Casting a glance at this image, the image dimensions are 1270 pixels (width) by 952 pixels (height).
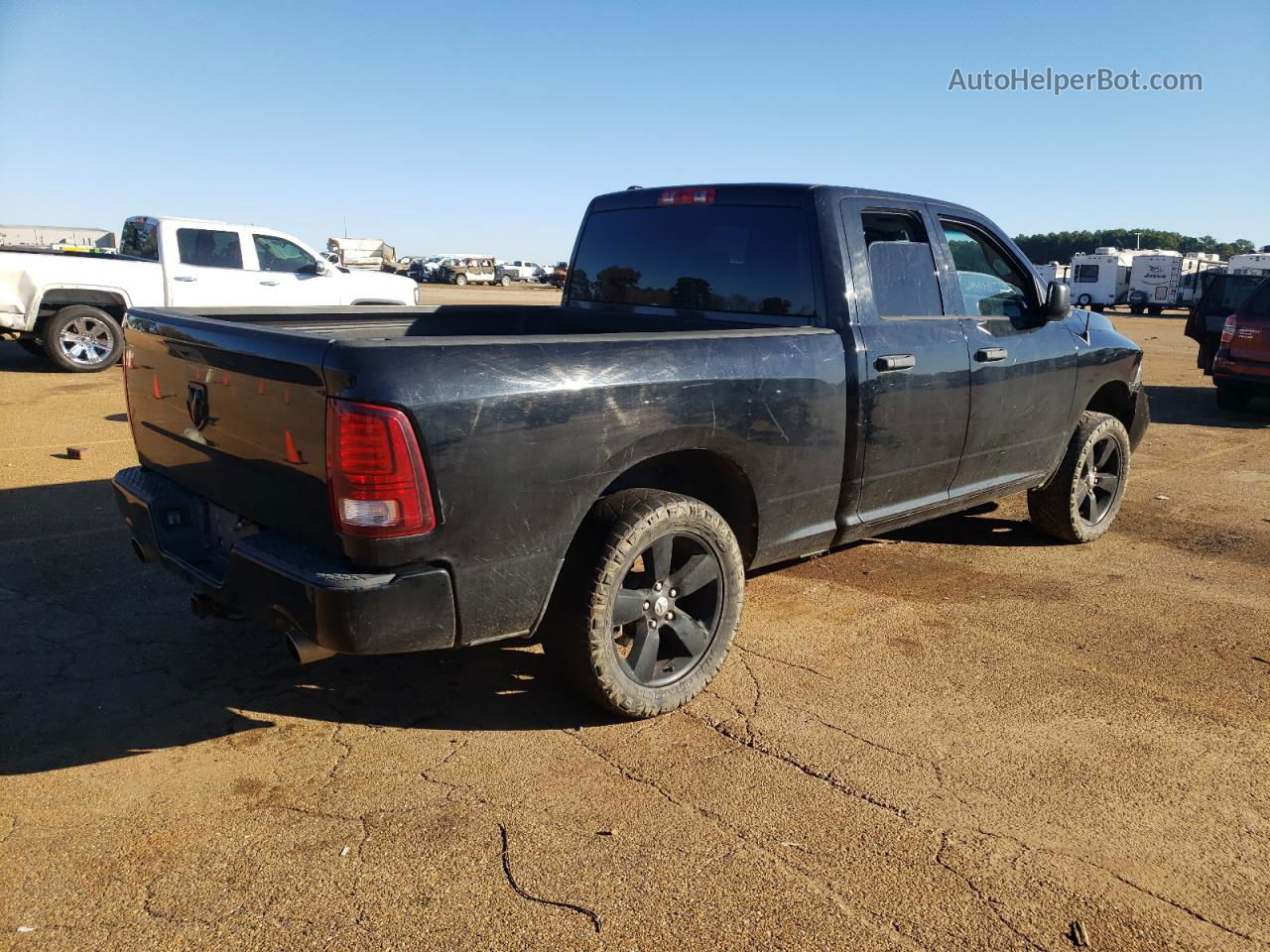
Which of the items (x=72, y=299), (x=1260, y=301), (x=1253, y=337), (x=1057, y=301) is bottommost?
(x=1253, y=337)

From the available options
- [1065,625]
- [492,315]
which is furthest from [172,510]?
[1065,625]

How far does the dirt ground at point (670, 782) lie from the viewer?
2490mm

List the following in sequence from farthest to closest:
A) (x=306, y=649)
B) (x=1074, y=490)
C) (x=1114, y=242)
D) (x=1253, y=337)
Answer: (x=1114, y=242) < (x=1253, y=337) < (x=1074, y=490) < (x=306, y=649)

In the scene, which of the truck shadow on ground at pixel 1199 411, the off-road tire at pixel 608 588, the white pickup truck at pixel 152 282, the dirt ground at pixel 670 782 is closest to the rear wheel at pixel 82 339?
the white pickup truck at pixel 152 282

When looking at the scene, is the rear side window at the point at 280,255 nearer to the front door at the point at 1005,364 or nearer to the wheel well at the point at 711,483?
the front door at the point at 1005,364

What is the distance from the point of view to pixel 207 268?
12.6 meters

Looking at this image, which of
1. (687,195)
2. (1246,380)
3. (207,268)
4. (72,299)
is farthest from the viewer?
(207,268)

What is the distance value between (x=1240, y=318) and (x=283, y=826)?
38.1 feet

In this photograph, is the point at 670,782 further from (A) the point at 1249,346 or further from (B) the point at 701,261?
(A) the point at 1249,346

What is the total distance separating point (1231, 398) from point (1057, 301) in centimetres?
886

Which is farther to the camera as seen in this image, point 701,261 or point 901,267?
point 701,261

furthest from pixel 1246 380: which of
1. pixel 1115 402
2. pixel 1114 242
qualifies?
pixel 1114 242

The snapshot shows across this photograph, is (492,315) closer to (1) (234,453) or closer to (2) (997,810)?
(1) (234,453)

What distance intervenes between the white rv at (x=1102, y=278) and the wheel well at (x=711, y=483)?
1738 inches
